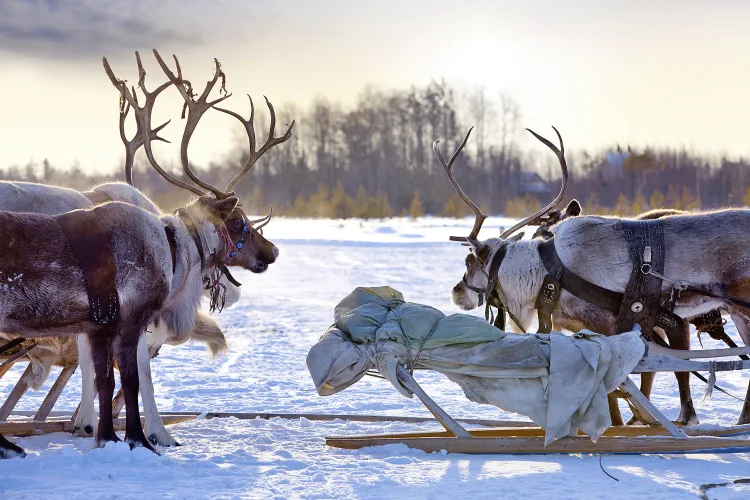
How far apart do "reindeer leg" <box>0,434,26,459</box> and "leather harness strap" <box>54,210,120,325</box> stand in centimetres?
88

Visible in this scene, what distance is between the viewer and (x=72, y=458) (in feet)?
16.7

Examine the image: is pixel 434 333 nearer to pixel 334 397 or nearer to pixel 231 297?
pixel 334 397

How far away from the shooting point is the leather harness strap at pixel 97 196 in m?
6.94

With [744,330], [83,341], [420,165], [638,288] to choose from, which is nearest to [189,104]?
[83,341]

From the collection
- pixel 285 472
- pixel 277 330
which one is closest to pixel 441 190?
pixel 277 330

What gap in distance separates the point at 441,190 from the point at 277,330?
116 ft

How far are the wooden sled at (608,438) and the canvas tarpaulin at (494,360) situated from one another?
150mm

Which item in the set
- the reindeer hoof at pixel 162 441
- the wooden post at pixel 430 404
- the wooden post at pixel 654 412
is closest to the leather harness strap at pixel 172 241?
the reindeer hoof at pixel 162 441

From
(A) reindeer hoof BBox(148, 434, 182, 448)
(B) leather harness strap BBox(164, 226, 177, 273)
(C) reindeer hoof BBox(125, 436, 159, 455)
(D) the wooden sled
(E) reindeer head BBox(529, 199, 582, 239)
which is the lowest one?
(A) reindeer hoof BBox(148, 434, 182, 448)

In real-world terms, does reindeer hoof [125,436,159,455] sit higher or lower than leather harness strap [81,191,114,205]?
lower

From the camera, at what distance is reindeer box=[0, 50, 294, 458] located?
16.3 ft

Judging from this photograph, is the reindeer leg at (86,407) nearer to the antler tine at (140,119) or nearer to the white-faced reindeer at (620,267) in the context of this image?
the antler tine at (140,119)

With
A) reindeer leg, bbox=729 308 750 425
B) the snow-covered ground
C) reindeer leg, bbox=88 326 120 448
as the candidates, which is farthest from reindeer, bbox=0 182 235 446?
reindeer leg, bbox=729 308 750 425

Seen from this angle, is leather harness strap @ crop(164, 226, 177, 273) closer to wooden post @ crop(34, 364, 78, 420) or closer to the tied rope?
wooden post @ crop(34, 364, 78, 420)
